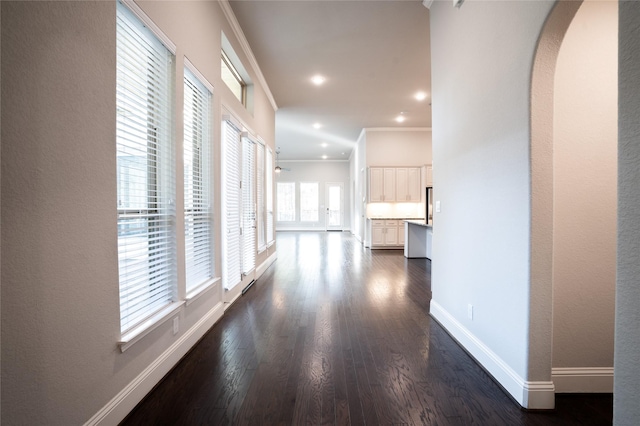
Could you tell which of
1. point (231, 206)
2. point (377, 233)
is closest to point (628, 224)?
point (231, 206)

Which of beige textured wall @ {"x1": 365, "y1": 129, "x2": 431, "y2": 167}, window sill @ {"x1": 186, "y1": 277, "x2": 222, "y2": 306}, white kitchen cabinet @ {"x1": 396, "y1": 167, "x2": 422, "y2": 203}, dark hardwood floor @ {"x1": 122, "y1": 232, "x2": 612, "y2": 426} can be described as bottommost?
dark hardwood floor @ {"x1": 122, "y1": 232, "x2": 612, "y2": 426}

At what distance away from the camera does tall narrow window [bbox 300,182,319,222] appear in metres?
14.0

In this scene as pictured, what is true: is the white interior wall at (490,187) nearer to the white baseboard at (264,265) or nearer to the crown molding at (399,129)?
the white baseboard at (264,265)

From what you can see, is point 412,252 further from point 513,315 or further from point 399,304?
point 513,315

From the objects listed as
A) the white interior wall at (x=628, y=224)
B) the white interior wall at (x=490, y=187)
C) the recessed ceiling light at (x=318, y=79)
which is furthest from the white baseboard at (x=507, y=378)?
the recessed ceiling light at (x=318, y=79)

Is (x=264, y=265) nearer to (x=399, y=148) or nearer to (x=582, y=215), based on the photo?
(x=582, y=215)

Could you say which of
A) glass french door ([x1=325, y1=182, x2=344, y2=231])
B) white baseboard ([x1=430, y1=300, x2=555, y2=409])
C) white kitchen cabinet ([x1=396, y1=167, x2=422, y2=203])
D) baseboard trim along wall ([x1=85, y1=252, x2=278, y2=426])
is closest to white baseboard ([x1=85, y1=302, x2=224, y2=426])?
baseboard trim along wall ([x1=85, y1=252, x2=278, y2=426])

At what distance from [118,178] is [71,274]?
1.96 ft

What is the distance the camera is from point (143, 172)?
1925mm

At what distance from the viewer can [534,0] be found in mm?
1618

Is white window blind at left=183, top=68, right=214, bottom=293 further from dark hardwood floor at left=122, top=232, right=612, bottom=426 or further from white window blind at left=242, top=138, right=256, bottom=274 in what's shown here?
white window blind at left=242, top=138, right=256, bottom=274

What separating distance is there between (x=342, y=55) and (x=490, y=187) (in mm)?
3148

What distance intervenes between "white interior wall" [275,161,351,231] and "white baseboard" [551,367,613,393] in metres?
12.2

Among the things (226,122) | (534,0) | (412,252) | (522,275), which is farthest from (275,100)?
(522,275)
